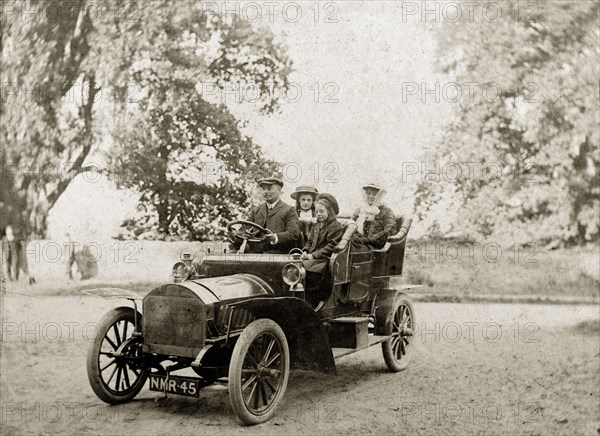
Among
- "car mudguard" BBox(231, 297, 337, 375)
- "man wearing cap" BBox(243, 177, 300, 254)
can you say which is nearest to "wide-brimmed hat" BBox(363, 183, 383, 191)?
"man wearing cap" BBox(243, 177, 300, 254)

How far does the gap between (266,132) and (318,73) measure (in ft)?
1.55

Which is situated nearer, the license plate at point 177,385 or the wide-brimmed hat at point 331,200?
the license plate at point 177,385

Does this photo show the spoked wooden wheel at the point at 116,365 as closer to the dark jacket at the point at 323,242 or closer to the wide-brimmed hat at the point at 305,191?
the dark jacket at the point at 323,242

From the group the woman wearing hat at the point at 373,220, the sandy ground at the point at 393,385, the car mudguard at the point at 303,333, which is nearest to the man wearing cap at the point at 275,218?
the woman wearing hat at the point at 373,220

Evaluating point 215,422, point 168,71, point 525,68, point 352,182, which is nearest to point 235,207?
point 352,182

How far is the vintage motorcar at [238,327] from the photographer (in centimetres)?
300

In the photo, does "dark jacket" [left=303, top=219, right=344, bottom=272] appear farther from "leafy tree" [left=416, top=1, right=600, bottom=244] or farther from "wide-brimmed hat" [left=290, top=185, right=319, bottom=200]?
"leafy tree" [left=416, top=1, right=600, bottom=244]

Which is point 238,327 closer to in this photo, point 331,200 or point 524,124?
point 331,200

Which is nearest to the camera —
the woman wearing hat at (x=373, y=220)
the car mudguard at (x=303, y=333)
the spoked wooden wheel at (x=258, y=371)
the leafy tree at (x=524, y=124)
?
the spoked wooden wheel at (x=258, y=371)

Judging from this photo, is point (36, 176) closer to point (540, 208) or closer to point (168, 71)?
point (168, 71)

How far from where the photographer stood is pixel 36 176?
166 inches

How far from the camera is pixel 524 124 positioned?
3.54 meters

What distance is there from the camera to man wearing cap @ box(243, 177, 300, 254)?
3645 mm

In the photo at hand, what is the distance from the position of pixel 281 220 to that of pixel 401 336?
49.9 inches
